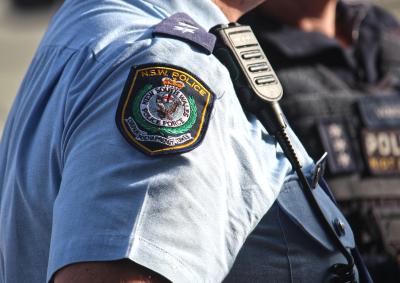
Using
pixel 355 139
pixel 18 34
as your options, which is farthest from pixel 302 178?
pixel 18 34

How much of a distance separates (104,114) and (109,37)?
0.14m

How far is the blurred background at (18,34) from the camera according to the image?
759cm

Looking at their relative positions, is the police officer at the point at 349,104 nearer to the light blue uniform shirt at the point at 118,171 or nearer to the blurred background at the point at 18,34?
the light blue uniform shirt at the point at 118,171

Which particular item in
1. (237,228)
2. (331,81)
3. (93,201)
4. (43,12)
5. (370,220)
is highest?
(93,201)

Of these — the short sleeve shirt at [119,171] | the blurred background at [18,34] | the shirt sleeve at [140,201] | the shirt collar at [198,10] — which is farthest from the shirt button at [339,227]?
the blurred background at [18,34]

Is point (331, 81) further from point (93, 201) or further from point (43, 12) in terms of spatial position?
point (43, 12)

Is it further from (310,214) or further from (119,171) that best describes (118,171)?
(310,214)

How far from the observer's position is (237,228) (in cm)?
113

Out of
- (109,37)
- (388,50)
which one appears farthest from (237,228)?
(388,50)

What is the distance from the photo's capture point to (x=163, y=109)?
1101 millimetres

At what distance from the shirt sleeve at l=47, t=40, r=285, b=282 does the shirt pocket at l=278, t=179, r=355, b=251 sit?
13 centimetres

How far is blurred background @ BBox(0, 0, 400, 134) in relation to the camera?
7.59 m

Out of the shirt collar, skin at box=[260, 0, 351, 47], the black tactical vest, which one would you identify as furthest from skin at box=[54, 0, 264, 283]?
skin at box=[260, 0, 351, 47]

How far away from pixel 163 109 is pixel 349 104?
5.37ft
